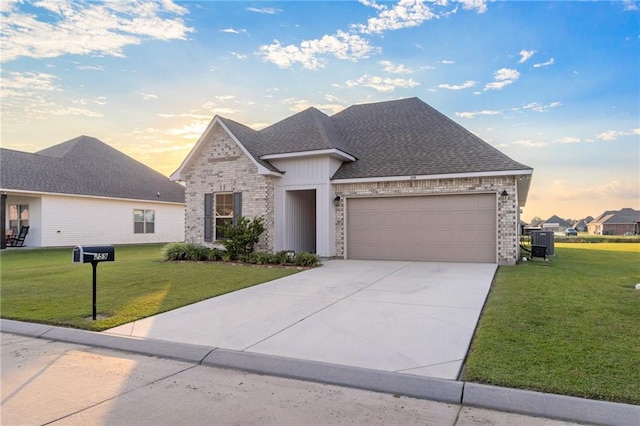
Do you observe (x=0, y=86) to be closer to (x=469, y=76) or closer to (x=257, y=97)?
(x=257, y=97)

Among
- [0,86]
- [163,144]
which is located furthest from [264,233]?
[0,86]

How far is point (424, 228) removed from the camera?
1414 cm

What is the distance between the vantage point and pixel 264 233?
1530 centimetres

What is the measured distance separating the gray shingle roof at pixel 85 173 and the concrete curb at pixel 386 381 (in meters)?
19.2

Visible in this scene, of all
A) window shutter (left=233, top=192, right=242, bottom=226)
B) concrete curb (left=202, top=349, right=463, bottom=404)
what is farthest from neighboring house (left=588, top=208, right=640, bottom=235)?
concrete curb (left=202, top=349, right=463, bottom=404)

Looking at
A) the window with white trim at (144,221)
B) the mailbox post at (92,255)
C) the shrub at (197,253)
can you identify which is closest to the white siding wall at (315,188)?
the shrub at (197,253)

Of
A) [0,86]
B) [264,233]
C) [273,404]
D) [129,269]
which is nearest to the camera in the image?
[273,404]

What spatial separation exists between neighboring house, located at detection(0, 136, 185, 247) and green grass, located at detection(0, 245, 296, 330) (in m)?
7.89

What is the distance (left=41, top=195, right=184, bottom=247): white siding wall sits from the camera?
21.6m

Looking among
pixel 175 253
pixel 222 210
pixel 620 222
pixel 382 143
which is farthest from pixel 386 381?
pixel 620 222

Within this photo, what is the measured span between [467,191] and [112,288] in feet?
36.4

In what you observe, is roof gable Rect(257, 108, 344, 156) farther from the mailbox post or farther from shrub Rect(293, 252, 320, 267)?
the mailbox post

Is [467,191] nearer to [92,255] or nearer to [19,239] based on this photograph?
[92,255]

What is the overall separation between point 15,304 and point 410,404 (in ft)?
25.6
